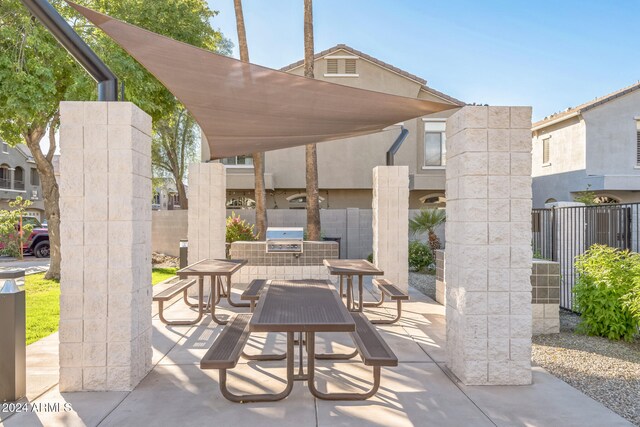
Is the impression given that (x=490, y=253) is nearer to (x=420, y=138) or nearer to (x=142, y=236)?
(x=142, y=236)

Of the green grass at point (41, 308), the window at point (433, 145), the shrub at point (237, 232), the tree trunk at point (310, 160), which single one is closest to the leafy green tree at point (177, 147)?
the window at point (433, 145)

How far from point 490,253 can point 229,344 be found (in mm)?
2342

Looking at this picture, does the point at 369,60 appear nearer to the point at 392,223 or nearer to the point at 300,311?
the point at 392,223

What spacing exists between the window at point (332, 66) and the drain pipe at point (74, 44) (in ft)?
45.3

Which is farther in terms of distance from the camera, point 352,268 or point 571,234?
point 571,234

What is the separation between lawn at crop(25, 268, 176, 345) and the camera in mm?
5949

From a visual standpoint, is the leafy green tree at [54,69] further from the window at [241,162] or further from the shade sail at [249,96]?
the window at [241,162]

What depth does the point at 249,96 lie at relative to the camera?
14.7ft

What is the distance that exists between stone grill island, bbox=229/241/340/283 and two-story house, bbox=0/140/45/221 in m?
26.4

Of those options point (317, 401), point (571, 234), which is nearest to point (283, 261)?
point (571, 234)

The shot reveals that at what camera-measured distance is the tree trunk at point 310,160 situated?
36.1 ft

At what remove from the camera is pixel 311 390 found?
354cm

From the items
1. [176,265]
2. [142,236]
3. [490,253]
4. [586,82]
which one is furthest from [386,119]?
[586,82]

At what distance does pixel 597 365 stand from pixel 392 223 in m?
4.36
